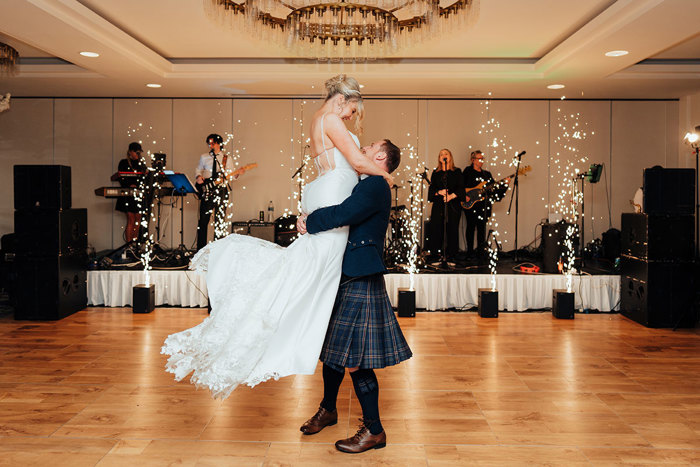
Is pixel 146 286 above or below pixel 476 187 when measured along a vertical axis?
below

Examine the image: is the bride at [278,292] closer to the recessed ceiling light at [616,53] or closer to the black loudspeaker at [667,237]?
the black loudspeaker at [667,237]

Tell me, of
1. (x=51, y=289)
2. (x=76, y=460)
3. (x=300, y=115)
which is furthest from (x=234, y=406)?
(x=300, y=115)

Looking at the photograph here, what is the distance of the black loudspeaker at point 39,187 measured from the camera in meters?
6.13

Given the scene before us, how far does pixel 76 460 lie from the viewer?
288cm

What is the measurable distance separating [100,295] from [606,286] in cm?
580

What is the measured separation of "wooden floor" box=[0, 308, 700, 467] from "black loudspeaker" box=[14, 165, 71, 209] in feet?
4.40

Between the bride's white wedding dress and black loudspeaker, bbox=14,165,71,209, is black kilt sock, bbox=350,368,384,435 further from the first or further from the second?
black loudspeaker, bbox=14,165,71,209

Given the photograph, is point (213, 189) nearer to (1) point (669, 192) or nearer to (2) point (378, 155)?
(1) point (669, 192)

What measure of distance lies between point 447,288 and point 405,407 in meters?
3.39

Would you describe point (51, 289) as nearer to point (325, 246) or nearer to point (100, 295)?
point (100, 295)

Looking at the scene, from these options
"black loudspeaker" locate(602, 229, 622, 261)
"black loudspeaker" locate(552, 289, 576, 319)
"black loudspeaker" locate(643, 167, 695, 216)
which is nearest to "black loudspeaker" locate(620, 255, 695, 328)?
"black loudspeaker" locate(643, 167, 695, 216)

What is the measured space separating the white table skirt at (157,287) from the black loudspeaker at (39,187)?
1105mm

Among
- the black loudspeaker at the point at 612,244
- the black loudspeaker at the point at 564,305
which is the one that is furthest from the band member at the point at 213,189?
the black loudspeaker at the point at 612,244

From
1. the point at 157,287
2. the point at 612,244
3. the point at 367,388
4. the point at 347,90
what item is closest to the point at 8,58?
the point at 157,287
